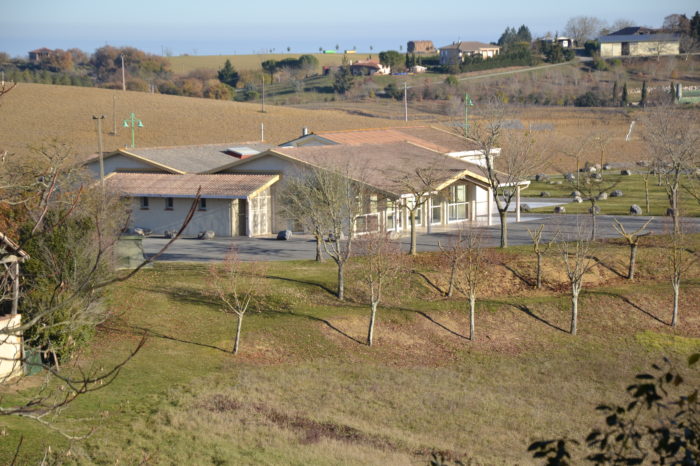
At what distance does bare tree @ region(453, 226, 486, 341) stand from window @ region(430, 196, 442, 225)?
1159 cm

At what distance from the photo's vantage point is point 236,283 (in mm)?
29047

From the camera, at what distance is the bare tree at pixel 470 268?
2789cm

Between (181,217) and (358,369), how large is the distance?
21.1m

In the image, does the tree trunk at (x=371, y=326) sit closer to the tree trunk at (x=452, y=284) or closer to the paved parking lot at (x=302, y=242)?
the tree trunk at (x=452, y=284)

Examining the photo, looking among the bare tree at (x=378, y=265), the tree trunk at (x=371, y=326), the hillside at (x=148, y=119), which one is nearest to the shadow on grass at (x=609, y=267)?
the bare tree at (x=378, y=265)

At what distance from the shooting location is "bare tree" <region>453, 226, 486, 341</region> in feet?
91.5

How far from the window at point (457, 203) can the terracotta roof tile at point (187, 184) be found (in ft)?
33.3

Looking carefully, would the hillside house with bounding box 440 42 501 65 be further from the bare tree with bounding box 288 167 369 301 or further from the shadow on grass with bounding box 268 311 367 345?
the shadow on grass with bounding box 268 311 367 345

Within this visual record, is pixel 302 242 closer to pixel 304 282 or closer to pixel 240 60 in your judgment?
pixel 304 282

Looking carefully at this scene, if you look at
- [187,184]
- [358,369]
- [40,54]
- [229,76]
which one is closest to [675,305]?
[358,369]

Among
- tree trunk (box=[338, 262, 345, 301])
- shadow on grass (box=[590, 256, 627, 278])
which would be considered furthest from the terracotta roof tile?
shadow on grass (box=[590, 256, 627, 278])

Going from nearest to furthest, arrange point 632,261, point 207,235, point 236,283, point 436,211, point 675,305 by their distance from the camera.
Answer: point 236,283 → point 675,305 → point 632,261 → point 207,235 → point 436,211

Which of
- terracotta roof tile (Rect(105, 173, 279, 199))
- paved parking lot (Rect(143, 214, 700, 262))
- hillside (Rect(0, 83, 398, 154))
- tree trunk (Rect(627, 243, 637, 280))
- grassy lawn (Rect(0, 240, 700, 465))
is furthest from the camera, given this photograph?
hillside (Rect(0, 83, 398, 154))

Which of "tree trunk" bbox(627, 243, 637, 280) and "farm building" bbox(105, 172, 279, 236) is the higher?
"farm building" bbox(105, 172, 279, 236)
